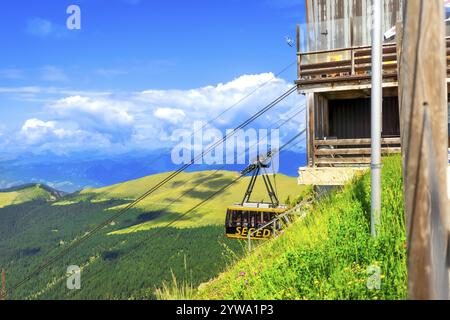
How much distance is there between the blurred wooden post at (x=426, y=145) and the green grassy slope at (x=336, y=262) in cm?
167

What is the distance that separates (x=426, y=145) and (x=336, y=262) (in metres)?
3.19

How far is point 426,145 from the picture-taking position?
4047 mm

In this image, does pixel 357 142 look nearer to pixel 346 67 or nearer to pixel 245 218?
pixel 346 67

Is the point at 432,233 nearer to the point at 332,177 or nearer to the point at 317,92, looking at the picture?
the point at 332,177

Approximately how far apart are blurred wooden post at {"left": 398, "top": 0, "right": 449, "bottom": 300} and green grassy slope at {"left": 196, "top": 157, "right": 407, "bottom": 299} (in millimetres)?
1665

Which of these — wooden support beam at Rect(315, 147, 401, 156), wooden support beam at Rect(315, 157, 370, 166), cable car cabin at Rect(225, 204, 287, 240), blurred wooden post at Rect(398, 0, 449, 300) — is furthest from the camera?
cable car cabin at Rect(225, 204, 287, 240)

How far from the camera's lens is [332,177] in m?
15.5

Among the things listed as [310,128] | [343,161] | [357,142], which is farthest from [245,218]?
[357,142]

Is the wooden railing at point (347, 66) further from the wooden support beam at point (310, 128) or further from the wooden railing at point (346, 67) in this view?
the wooden support beam at point (310, 128)

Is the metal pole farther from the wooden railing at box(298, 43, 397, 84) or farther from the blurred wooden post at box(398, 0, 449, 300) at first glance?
the wooden railing at box(298, 43, 397, 84)

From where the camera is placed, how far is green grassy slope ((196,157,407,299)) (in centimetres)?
582

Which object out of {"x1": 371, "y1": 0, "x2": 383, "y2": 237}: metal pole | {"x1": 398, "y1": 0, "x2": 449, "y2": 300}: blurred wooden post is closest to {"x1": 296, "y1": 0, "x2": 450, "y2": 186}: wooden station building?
{"x1": 371, "y1": 0, "x2": 383, "y2": 237}: metal pole
